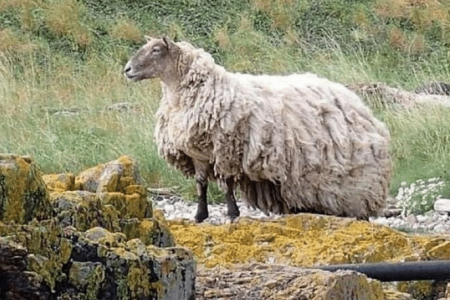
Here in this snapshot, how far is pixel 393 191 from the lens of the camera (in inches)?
413

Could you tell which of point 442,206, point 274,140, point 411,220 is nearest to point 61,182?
point 274,140

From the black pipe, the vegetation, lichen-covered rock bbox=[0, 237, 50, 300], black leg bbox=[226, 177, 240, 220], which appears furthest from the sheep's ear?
lichen-covered rock bbox=[0, 237, 50, 300]

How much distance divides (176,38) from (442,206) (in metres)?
9.60

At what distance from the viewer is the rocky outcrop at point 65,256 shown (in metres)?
2.25

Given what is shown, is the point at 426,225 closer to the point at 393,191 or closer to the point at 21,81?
the point at 393,191

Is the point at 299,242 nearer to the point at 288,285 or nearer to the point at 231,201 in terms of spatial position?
the point at 288,285

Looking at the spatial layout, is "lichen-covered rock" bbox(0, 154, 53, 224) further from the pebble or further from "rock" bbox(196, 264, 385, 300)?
the pebble

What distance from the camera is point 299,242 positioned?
486 centimetres

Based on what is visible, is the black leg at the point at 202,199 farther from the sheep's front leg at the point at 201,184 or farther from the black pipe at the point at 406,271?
the black pipe at the point at 406,271

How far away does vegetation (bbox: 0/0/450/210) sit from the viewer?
1135cm

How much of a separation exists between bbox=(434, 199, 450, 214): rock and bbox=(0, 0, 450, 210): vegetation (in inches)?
23.7

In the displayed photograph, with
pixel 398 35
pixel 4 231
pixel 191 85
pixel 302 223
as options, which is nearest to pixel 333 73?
pixel 398 35

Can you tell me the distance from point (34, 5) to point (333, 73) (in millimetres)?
7550

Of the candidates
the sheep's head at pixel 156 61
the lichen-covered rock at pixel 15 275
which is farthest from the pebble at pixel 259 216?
the lichen-covered rock at pixel 15 275
